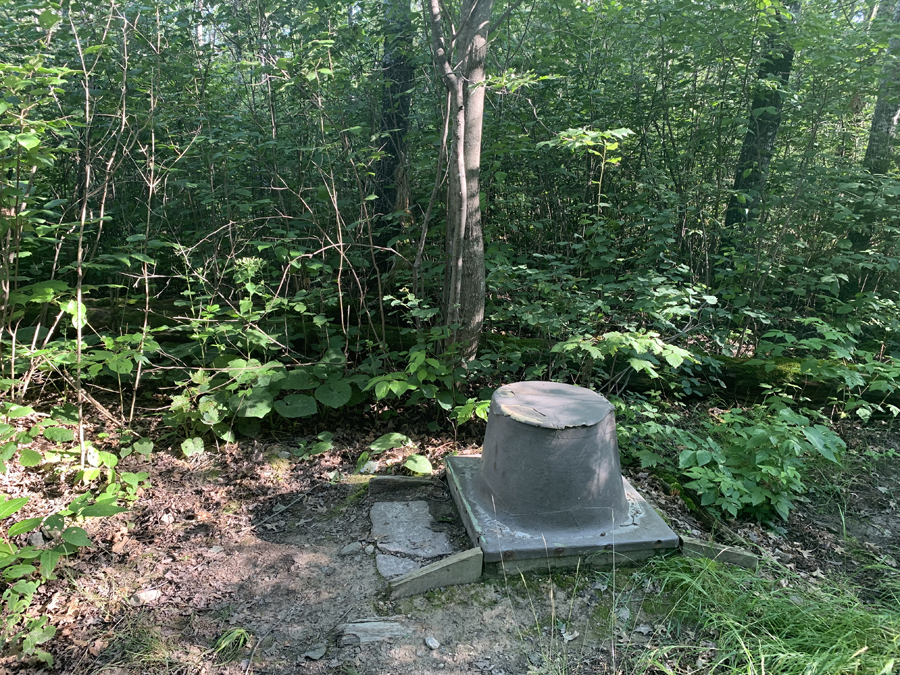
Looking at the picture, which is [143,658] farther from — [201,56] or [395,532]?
[201,56]

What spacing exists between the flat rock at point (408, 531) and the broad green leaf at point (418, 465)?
0.26 metres

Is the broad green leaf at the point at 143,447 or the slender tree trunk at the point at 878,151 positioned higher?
the slender tree trunk at the point at 878,151

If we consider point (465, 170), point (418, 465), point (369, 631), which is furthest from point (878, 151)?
point (369, 631)

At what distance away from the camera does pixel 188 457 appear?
3809 millimetres

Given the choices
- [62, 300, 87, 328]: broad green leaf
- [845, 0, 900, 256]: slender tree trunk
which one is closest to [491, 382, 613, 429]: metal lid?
[62, 300, 87, 328]: broad green leaf

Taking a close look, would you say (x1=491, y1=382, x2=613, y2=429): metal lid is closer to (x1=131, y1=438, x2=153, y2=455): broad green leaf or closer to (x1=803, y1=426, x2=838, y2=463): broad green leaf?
(x1=803, y1=426, x2=838, y2=463): broad green leaf

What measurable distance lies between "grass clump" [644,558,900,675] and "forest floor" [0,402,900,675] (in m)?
0.08

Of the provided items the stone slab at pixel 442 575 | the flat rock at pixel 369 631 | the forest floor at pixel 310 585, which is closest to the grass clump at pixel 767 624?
the forest floor at pixel 310 585

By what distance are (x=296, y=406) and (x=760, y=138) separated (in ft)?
17.7

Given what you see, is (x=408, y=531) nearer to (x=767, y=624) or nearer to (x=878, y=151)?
(x=767, y=624)

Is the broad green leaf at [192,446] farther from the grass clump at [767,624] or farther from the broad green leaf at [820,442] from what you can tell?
the broad green leaf at [820,442]

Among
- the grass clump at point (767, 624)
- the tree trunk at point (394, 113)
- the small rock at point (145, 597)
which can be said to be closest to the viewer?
the grass clump at point (767, 624)

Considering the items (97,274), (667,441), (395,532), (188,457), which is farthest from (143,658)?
(97,274)

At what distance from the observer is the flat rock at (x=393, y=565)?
2.74 metres
